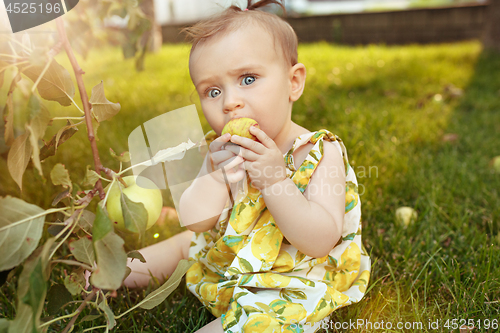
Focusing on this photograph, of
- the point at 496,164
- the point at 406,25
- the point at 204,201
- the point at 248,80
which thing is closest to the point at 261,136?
the point at 248,80

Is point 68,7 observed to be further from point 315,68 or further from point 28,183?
point 315,68

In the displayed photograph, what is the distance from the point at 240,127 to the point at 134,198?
0.32m

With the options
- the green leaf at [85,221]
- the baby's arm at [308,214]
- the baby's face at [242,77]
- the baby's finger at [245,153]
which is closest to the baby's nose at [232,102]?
the baby's face at [242,77]

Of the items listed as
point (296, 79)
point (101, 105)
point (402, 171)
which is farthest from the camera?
point (402, 171)

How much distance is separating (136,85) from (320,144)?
3.24 meters

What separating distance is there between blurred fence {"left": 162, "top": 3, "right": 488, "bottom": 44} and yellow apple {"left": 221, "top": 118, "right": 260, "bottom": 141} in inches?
217

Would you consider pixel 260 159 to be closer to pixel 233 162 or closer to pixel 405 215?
pixel 233 162

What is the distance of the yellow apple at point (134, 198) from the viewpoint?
945 millimetres

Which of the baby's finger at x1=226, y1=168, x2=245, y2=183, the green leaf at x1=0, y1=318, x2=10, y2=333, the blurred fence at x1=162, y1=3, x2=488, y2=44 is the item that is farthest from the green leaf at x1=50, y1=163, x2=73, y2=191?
the blurred fence at x1=162, y1=3, x2=488, y2=44

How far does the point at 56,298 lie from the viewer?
951 mm

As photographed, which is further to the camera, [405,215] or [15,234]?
[405,215]

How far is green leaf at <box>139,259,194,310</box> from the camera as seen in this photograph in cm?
94

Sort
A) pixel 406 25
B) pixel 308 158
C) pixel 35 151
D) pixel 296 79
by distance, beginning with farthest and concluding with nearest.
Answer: pixel 406 25 < pixel 296 79 < pixel 308 158 < pixel 35 151

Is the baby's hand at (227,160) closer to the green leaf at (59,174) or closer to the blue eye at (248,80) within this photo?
the blue eye at (248,80)
